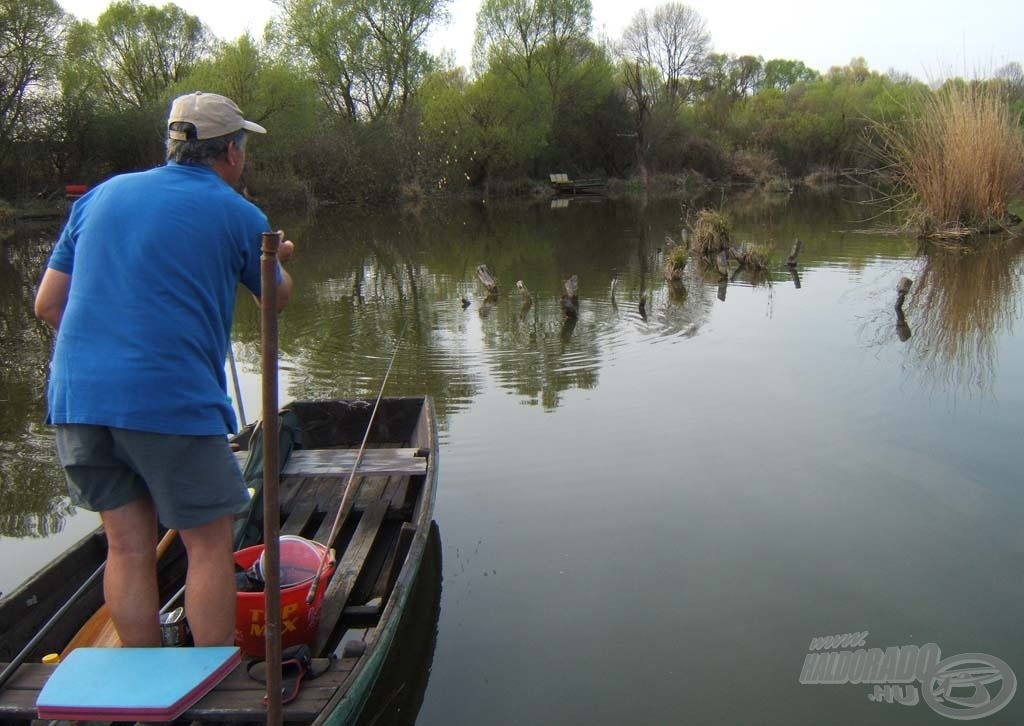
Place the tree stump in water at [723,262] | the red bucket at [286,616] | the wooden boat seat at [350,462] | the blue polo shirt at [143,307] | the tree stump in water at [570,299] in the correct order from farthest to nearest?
the tree stump in water at [723,262] < the tree stump in water at [570,299] < the wooden boat seat at [350,462] < the red bucket at [286,616] < the blue polo shirt at [143,307]

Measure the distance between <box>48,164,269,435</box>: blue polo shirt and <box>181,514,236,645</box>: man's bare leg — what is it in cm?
38

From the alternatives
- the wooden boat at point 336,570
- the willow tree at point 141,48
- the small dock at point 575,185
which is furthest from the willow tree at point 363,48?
the wooden boat at point 336,570

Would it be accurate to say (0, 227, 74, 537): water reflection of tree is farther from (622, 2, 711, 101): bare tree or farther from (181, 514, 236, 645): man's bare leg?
(622, 2, 711, 101): bare tree

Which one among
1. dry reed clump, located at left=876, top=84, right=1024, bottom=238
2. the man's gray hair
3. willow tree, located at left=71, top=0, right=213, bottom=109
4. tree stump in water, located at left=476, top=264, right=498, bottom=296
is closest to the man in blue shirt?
the man's gray hair

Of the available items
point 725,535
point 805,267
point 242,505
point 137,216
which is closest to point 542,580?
point 725,535

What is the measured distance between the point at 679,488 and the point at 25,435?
18.1ft

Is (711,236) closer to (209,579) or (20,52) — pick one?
(209,579)

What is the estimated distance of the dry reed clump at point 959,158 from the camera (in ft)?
50.0

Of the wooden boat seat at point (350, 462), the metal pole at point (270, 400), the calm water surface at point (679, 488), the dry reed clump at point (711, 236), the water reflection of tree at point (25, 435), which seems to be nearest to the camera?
the metal pole at point (270, 400)

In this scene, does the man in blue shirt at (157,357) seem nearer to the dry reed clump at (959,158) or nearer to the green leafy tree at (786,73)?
the dry reed clump at (959,158)

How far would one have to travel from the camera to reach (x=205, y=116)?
116 inches

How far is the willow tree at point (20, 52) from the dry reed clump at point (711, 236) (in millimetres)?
25823

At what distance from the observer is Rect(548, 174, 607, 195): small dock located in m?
46.5

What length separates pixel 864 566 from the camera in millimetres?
4707
